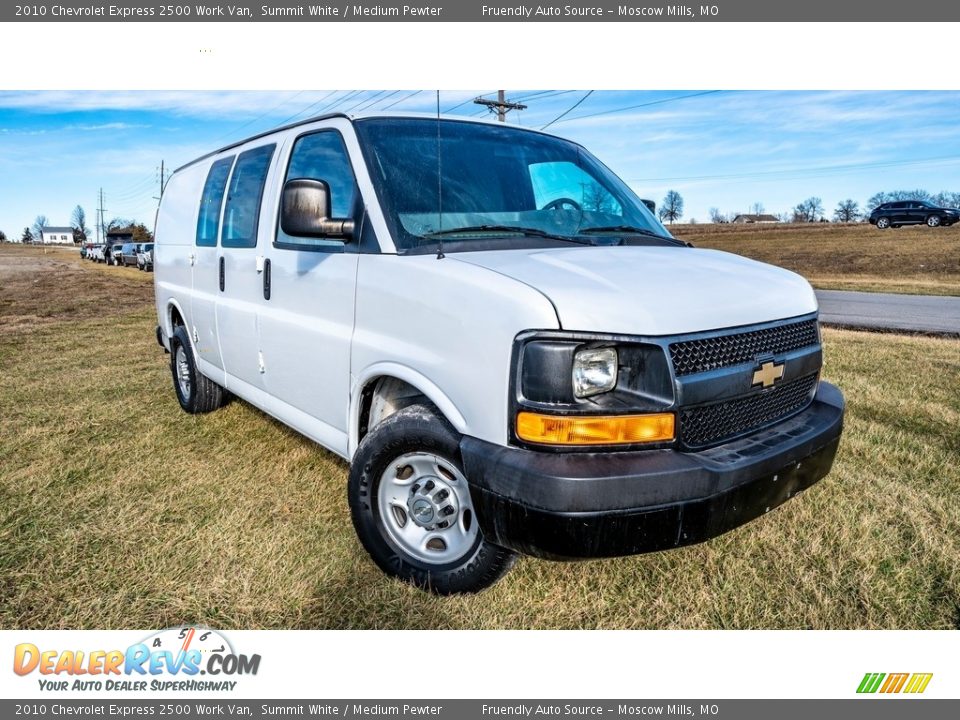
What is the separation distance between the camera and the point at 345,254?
9.57 ft

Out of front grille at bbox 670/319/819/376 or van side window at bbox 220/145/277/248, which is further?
van side window at bbox 220/145/277/248

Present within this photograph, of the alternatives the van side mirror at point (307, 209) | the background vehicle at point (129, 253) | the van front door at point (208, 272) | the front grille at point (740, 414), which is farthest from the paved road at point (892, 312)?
the background vehicle at point (129, 253)

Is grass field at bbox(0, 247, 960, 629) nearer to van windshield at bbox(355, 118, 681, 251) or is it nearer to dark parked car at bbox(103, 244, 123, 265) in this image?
van windshield at bbox(355, 118, 681, 251)

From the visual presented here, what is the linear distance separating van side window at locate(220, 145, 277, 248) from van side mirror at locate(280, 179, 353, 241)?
1097 millimetres

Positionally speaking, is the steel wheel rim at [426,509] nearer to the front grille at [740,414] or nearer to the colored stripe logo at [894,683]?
the front grille at [740,414]

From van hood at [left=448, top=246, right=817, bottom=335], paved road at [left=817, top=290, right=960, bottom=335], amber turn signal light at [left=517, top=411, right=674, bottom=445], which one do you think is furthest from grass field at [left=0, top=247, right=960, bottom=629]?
paved road at [left=817, top=290, right=960, bottom=335]

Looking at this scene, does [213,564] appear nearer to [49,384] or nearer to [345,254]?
[345,254]

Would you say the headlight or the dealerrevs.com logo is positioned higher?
the headlight

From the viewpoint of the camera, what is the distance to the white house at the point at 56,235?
98.8m

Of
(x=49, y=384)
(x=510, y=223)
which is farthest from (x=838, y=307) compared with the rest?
(x=49, y=384)

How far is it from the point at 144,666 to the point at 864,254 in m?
34.0

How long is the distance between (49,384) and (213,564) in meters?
4.89

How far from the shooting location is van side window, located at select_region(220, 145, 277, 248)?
3.76 meters

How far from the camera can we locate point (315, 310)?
314 centimetres
